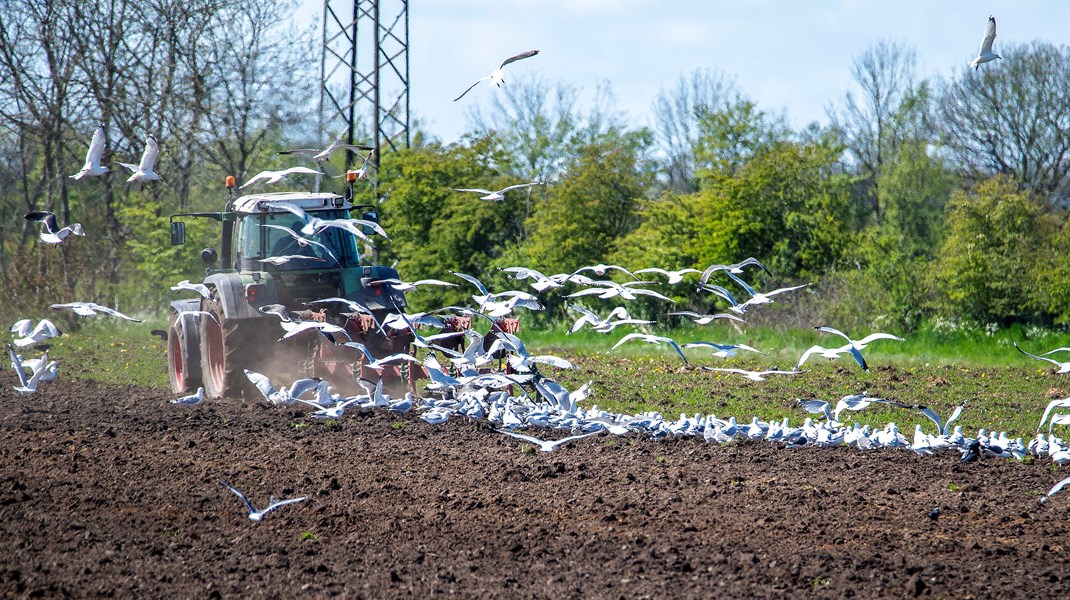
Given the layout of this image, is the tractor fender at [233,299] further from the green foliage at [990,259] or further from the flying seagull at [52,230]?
the green foliage at [990,259]

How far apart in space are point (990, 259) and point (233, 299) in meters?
13.7

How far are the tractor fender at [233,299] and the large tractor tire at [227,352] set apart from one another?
0.34 feet

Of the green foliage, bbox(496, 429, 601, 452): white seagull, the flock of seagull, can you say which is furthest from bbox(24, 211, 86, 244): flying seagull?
the green foliage

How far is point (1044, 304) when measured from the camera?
708 inches

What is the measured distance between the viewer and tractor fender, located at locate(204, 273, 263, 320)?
1092 cm

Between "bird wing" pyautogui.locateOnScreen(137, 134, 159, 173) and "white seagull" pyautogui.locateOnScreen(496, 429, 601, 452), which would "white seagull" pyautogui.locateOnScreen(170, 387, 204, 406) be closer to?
"bird wing" pyautogui.locateOnScreen(137, 134, 159, 173)

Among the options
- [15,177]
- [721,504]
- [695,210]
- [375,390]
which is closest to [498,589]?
[721,504]

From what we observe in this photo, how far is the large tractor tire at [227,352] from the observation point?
36.1ft

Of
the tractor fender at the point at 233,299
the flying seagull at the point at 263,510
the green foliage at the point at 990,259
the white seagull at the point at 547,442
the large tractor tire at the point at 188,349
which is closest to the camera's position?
the flying seagull at the point at 263,510

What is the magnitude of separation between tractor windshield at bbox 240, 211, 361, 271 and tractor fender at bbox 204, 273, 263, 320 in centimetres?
40

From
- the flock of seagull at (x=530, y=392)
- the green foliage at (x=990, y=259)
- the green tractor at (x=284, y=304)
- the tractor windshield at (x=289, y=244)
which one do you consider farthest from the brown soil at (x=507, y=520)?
the green foliage at (x=990, y=259)

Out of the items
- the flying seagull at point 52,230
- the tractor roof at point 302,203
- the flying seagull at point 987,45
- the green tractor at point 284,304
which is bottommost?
the green tractor at point 284,304

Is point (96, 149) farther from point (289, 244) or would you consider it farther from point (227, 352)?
point (289, 244)

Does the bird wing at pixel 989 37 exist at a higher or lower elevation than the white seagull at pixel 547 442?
higher
